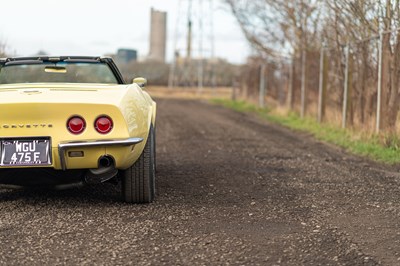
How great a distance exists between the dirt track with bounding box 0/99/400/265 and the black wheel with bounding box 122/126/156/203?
3.7 inches

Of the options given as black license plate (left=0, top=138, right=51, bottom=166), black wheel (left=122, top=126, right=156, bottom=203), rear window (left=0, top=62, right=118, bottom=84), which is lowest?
black wheel (left=122, top=126, right=156, bottom=203)

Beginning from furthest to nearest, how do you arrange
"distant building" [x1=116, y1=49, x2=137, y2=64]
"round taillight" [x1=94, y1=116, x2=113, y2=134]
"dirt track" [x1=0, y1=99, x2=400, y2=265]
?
"distant building" [x1=116, y1=49, x2=137, y2=64] < "round taillight" [x1=94, y1=116, x2=113, y2=134] < "dirt track" [x1=0, y1=99, x2=400, y2=265]

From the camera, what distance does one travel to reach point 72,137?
4.53 meters

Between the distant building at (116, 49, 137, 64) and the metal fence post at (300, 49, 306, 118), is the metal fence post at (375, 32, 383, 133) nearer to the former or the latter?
the metal fence post at (300, 49, 306, 118)

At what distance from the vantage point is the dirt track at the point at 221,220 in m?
3.69

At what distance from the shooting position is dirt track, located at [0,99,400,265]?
369 centimetres

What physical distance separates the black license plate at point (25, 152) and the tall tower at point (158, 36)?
4430 centimetres

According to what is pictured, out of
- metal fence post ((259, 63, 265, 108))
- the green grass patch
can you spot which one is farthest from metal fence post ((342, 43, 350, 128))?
metal fence post ((259, 63, 265, 108))

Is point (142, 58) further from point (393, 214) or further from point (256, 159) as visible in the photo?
point (393, 214)

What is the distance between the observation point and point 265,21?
21.4m

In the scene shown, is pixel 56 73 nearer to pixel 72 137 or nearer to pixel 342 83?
pixel 72 137

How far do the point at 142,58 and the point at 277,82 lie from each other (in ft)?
112

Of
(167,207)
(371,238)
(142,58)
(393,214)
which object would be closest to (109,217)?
(167,207)

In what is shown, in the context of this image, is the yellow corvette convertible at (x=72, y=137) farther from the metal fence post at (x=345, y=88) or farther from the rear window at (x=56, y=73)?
the metal fence post at (x=345, y=88)
